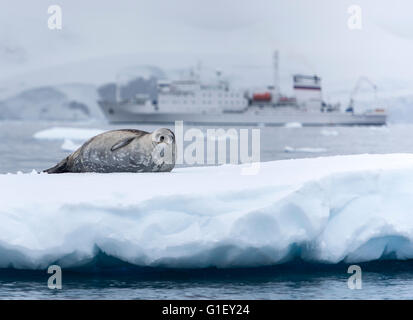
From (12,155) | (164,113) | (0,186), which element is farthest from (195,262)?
(164,113)

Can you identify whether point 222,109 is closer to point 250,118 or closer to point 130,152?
point 250,118

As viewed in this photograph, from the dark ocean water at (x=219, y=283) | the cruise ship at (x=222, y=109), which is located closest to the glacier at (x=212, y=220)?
the dark ocean water at (x=219, y=283)

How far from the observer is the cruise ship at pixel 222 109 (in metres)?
80.1

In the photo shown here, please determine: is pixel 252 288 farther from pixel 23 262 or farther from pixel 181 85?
pixel 181 85

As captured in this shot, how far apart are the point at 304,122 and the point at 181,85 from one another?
12024 mm

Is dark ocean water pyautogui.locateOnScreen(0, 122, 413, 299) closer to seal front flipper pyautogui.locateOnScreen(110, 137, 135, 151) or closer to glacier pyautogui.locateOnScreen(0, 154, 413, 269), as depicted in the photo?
glacier pyautogui.locateOnScreen(0, 154, 413, 269)

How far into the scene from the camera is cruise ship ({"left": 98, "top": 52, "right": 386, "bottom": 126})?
3155 inches

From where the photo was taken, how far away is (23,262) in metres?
7.91

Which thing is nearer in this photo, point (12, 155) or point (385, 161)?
point (385, 161)

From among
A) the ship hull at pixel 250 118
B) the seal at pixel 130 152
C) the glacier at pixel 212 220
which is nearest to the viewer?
the glacier at pixel 212 220

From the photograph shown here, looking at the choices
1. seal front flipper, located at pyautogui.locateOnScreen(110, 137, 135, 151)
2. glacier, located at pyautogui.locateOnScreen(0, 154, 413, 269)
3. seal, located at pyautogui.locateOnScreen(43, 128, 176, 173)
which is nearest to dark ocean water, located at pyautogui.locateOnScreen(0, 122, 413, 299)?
glacier, located at pyautogui.locateOnScreen(0, 154, 413, 269)

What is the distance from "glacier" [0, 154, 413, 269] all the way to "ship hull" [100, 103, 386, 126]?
233 ft

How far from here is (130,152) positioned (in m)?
10.0

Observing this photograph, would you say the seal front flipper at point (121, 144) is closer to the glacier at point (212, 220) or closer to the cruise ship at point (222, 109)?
the glacier at point (212, 220)
